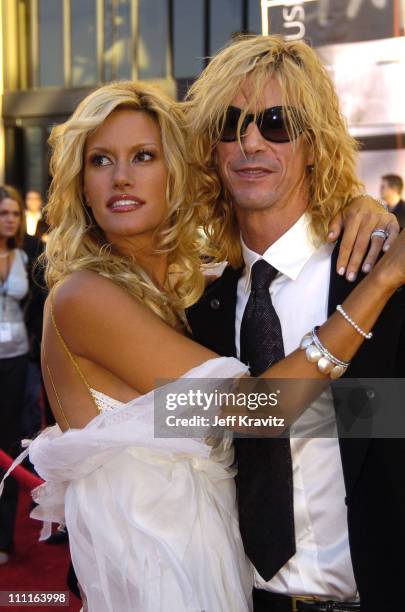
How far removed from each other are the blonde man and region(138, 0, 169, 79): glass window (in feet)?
23.8

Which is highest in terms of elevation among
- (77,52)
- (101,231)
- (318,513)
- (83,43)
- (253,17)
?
(253,17)

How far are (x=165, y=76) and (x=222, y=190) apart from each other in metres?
7.22

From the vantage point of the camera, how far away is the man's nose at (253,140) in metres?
1.86

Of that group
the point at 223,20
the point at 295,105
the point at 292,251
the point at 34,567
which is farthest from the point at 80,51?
the point at 292,251

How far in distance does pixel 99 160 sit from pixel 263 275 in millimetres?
588

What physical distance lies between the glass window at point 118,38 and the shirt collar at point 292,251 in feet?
25.8

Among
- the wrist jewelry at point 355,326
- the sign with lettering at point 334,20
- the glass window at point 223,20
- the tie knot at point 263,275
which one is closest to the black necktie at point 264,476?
the tie knot at point 263,275

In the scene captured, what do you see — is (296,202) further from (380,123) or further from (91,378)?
(380,123)

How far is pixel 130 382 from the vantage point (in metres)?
1.77

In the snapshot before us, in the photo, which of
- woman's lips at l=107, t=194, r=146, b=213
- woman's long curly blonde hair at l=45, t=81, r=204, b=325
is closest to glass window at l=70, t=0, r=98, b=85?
woman's long curly blonde hair at l=45, t=81, r=204, b=325

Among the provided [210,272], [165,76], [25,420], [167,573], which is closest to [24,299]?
[25,420]

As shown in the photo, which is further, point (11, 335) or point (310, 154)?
point (11, 335)

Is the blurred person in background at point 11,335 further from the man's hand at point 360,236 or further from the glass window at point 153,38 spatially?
the glass window at point 153,38

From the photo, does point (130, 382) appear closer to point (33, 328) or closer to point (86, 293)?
point (86, 293)
